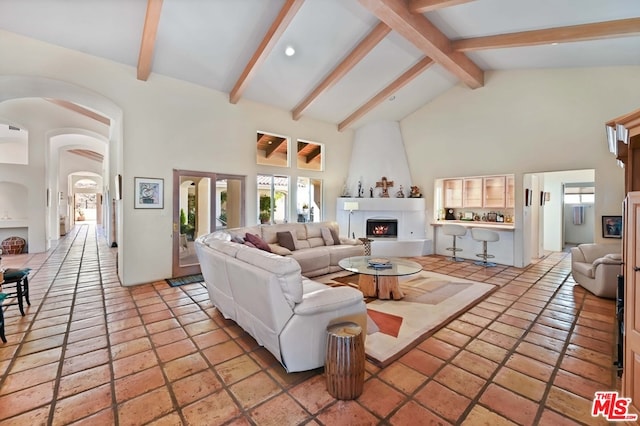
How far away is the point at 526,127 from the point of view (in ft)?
19.6

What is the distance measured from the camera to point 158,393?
2.07 meters

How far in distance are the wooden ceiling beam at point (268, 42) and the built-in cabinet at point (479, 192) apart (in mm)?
5476

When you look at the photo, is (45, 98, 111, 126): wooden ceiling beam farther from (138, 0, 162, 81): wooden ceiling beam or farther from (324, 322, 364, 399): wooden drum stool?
(324, 322, 364, 399): wooden drum stool

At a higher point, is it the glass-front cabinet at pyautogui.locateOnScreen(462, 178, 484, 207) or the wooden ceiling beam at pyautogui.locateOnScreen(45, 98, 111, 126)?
the wooden ceiling beam at pyautogui.locateOnScreen(45, 98, 111, 126)

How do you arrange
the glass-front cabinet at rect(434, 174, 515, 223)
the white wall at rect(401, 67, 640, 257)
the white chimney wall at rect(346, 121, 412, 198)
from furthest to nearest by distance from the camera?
the white chimney wall at rect(346, 121, 412, 198)
the glass-front cabinet at rect(434, 174, 515, 223)
the white wall at rect(401, 67, 640, 257)

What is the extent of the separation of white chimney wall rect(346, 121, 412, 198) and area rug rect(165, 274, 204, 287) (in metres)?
4.72

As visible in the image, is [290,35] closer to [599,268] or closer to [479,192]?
[479,192]

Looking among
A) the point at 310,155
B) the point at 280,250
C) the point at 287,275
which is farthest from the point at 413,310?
the point at 310,155

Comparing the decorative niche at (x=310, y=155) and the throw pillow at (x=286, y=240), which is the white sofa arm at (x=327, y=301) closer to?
the throw pillow at (x=286, y=240)

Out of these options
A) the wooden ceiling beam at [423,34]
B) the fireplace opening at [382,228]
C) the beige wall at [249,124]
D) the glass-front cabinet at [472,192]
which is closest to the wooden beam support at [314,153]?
the beige wall at [249,124]

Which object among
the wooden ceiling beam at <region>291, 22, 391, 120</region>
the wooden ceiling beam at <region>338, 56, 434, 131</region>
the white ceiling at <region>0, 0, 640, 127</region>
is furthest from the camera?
the wooden ceiling beam at <region>338, 56, 434, 131</region>

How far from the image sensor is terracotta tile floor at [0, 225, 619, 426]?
187cm

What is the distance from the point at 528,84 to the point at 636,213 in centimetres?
560

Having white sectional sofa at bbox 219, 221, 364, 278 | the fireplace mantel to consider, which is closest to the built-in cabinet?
the fireplace mantel
